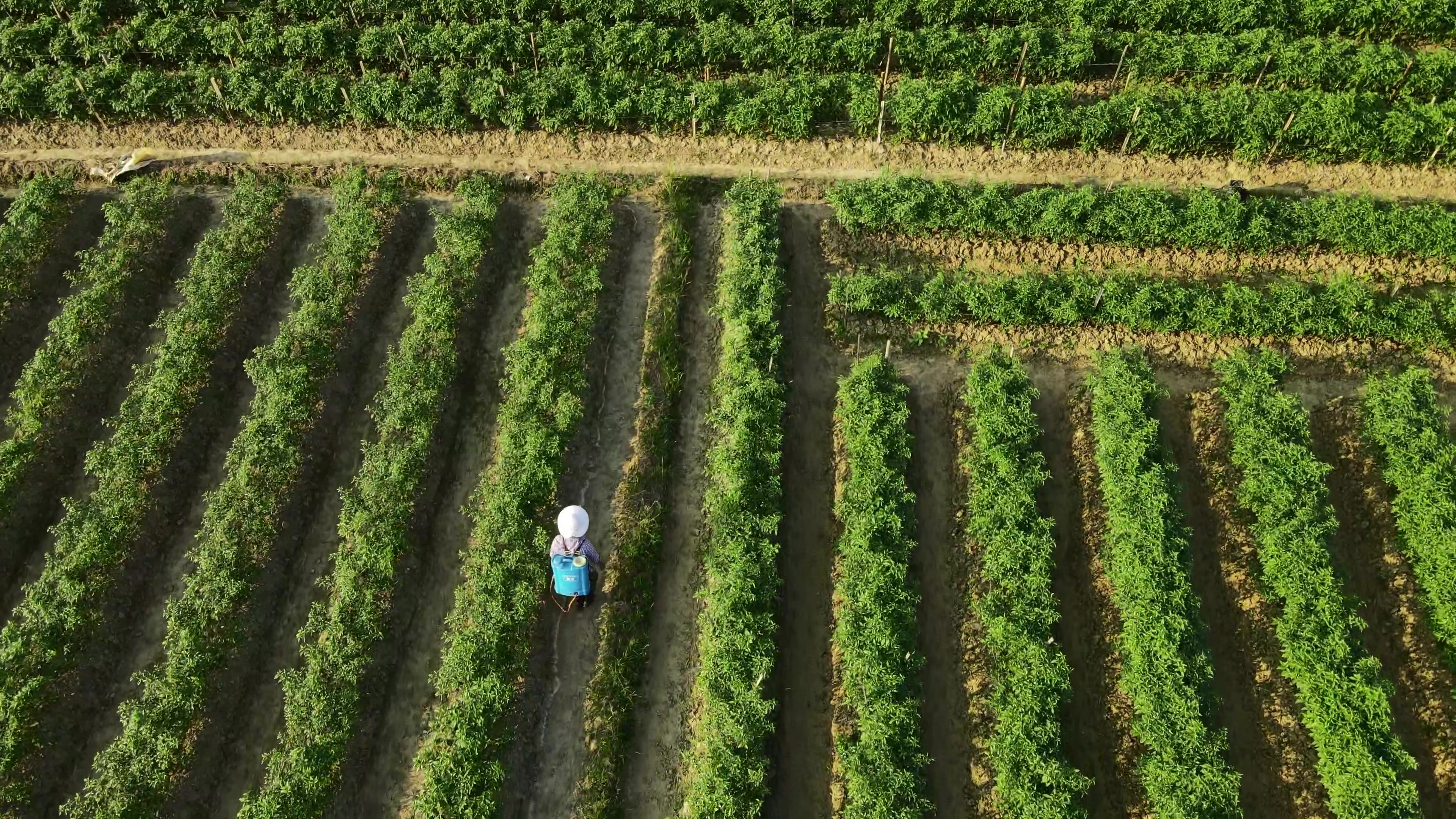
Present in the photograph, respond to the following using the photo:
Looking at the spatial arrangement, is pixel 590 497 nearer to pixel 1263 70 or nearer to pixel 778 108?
pixel 778 108

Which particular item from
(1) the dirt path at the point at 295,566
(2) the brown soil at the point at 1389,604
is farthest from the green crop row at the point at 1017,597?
(1) the dirt path at the point at 295,566

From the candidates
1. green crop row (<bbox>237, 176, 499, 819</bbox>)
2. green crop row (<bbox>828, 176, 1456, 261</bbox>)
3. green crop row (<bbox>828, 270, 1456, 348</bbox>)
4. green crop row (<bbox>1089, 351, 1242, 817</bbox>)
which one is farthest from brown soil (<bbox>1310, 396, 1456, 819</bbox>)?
green crop row (<bbox>237, 176, 499, 819</bbox>)

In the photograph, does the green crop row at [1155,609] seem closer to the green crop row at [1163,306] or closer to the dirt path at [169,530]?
the green crop row at [1163,306]

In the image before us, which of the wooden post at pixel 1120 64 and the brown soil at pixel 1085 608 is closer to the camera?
the brown soil at pixel 1085 608

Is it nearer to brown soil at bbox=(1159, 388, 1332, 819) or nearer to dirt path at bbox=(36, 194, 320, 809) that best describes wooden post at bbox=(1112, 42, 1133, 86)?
brown soil at bbox=(1159, 388, 1332, 819)

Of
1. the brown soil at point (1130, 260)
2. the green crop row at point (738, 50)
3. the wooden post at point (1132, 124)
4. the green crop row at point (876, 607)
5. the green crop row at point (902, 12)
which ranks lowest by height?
the green crop row at point (876, 607)

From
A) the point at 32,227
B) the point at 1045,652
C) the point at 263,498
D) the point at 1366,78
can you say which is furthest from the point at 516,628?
the point at 1366,78

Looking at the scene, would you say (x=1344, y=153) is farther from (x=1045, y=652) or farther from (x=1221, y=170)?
(x=1045, y=652)

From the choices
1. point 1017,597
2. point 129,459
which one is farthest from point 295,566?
point 1017,597
